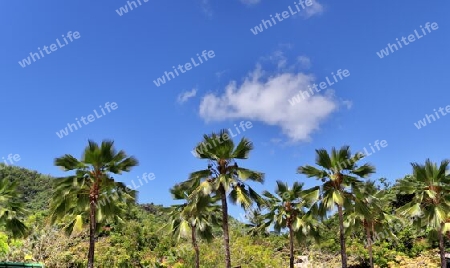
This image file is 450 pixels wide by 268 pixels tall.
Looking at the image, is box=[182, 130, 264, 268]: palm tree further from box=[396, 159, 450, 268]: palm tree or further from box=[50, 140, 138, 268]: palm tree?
box=[396, 159, 450, 268]: palm tree

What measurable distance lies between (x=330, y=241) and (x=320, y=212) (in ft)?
86.4

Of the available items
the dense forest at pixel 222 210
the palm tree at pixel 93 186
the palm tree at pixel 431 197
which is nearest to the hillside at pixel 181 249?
the dense forest at pixel 222 210

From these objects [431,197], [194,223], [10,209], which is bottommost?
[431,197]

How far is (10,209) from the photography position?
22.5 meters

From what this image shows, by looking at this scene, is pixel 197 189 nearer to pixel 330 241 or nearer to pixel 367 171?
pixel 367 171

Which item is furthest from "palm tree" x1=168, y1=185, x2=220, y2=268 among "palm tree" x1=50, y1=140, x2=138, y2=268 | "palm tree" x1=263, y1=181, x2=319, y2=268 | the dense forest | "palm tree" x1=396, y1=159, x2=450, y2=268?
"palm tree" x1=396, y1=159, x2=450, y2=268

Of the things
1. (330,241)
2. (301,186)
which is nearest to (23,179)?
(330,241)

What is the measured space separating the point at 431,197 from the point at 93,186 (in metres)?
16.6

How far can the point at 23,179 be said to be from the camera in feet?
355

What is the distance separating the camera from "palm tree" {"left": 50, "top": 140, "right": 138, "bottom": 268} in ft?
54.9

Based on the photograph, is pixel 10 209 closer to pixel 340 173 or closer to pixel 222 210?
pixel 222 210

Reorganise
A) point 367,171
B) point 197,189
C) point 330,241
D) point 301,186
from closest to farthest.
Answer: point 197,189 < point 367,171 < point 301,186 < point 330,241

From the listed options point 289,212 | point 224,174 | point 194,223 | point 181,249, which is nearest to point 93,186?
point 224,174

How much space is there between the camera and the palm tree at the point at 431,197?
2066 centimetres
